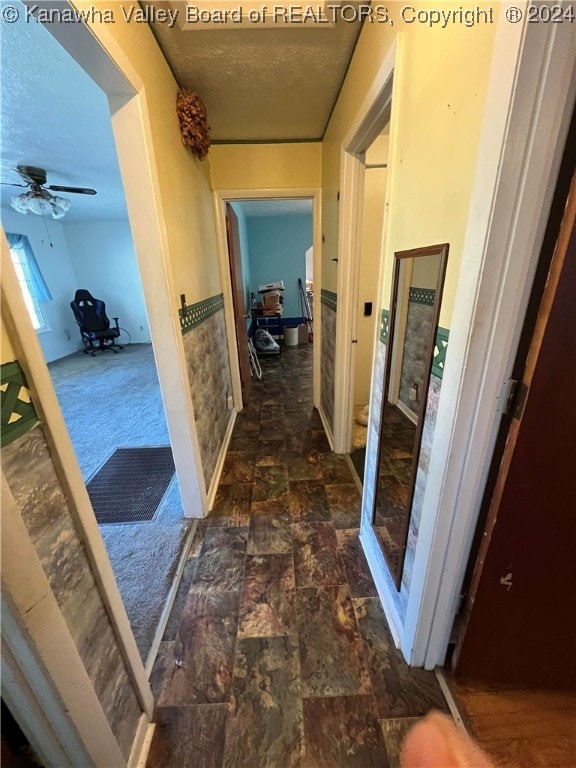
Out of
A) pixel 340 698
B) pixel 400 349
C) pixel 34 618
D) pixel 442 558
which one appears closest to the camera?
pixel 34 618

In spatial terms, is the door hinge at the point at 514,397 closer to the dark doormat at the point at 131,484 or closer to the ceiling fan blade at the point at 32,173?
the dark doormat at the point at 131,484

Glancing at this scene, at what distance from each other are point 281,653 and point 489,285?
144 cm

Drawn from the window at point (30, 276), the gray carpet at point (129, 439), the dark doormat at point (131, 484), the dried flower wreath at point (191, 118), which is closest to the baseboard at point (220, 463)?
the gray carpet at point (129, 439)

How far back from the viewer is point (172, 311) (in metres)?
1.39

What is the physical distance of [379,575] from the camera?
4.43 feet

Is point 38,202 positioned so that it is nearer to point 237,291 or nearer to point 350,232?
point 237,291

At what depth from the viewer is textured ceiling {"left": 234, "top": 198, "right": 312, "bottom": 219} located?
178 inches

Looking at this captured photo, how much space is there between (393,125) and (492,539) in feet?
4.67

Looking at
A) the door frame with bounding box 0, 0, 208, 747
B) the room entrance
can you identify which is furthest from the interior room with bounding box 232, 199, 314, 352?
the door frame with bounding box 0, 0, 208, 747

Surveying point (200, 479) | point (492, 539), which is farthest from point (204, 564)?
point (492, 539)

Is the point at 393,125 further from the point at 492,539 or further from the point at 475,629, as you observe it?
the point at 475,629

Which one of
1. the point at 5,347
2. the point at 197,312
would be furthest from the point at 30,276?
the point at 5,347

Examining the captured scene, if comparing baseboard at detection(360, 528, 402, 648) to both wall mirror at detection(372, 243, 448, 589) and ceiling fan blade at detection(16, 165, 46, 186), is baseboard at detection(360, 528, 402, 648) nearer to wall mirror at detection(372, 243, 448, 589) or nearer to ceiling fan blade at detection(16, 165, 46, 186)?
wall mirror at detection(372, 243, 448, 589)

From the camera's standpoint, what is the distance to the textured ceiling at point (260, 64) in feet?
4.14
